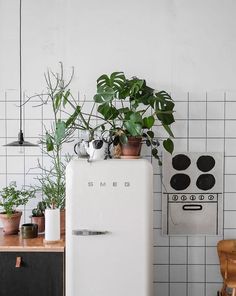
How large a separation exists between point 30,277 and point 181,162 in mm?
1401

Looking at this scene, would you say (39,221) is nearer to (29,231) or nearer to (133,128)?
(29,231)

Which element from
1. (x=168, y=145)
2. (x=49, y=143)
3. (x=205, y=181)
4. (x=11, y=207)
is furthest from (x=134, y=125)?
(x=11, y=207)

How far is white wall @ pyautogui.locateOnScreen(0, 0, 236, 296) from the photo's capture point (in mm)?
3035

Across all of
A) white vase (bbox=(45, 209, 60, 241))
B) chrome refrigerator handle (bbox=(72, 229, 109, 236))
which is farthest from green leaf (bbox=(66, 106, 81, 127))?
chrome refrigerator handle (bbox=(72, 229, 109, 236))

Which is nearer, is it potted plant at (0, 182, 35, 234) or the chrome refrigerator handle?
the chrome refrigerator handle

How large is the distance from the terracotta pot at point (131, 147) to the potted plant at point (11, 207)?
83 cm

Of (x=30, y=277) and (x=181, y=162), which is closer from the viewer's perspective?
(x=30, y=277)

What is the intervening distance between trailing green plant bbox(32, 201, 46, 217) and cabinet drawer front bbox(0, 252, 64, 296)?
0.42m

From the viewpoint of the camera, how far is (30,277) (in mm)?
2496

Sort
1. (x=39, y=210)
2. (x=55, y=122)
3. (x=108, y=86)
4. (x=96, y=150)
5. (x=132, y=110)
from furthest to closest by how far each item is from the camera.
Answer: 1. (x=55, y=122)
2. (x=39, y=210)
3. (x=108, y=86)
4. (x=132, y=110)
5. (x=96, y=150)

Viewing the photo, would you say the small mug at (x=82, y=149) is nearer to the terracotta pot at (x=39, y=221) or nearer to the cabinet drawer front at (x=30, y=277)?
the terracotta pot at (x=39, y=221)

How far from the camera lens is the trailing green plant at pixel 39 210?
9.35ft

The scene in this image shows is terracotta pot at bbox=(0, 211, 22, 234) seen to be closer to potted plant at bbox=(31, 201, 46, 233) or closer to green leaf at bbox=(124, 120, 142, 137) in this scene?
potted plant at bbox=(31, 201, 46, 233)

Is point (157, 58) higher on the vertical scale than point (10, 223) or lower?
higher
